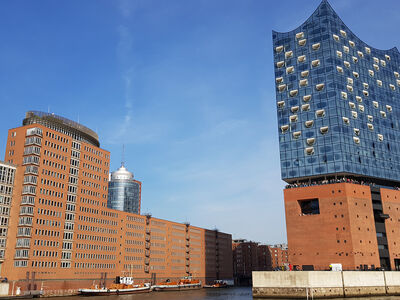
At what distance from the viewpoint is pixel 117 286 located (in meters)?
132

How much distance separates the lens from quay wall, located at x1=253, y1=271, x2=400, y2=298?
9206cm

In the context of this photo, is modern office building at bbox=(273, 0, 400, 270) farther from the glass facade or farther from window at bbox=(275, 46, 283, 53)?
the glass facade

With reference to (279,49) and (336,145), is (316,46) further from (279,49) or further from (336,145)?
(336,145)

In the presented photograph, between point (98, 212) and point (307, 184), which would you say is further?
point (98, 212)

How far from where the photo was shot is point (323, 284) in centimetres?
9294

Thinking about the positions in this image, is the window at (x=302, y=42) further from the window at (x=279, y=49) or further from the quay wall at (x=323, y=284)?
the quay wall at (x=323, y=284)

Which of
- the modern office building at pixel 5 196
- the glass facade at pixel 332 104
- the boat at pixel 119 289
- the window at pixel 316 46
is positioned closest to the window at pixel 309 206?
the glass facade at pixel 332 104

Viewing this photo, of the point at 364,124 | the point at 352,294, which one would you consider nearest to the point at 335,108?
the point at 364,124

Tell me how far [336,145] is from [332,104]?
12.7 meters

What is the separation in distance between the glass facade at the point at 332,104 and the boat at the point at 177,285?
7351 cm

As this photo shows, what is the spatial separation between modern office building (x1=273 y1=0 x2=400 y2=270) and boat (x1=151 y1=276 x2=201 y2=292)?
67.6 meters

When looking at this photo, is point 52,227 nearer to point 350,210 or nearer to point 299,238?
point 299,238

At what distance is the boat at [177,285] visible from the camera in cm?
15929

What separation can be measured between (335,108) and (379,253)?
1665 inches
